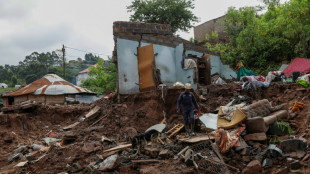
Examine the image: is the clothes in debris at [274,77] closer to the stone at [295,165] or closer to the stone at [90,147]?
the stone at [295,165]

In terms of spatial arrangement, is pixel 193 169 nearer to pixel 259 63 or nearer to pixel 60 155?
pixel 60 155

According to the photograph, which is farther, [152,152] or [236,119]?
[236,119]

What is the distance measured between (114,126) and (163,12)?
17852mm

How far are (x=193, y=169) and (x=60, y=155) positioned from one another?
3824 millimetres

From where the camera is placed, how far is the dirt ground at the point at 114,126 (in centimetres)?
530

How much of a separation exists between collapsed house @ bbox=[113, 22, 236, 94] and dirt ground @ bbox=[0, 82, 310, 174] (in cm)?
94

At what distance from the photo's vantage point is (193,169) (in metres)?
4.66

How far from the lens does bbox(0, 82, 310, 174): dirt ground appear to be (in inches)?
209

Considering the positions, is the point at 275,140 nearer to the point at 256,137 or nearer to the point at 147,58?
the point at 256,137

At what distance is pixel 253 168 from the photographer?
453cm

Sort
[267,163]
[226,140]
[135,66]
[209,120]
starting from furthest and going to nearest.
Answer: [135,66] → [209,120] → [226,140] → [267,163]

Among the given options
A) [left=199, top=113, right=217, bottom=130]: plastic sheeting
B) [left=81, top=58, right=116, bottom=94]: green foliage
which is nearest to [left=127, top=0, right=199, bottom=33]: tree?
[left=81, top=58, right=116, bottom=94]: green foliage

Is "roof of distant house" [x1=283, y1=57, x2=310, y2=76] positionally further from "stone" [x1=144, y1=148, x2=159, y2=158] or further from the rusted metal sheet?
"stone" [x1=144, y1=148, x2=159, y2=158]

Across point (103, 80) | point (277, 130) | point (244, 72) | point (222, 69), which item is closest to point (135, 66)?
point (277, 130)
